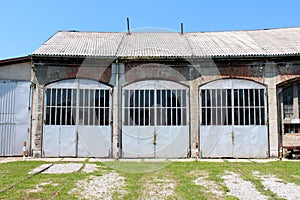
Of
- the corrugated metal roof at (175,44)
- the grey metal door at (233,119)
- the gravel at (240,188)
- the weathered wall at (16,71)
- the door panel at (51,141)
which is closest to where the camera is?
the gravel at (240,188)

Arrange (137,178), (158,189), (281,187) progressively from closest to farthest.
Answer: (158,189)
(281,187)
(137,178)

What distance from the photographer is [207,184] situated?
7.21 m

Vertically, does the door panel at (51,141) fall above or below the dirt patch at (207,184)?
above

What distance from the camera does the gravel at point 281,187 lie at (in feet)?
19.8

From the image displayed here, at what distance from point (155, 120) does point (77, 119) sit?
3.54 metres

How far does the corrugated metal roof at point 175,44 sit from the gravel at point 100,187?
21.9 ft

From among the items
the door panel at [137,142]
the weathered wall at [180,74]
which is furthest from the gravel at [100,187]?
the weathered wall at [180,74]

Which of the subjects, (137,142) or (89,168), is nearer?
(89,168)

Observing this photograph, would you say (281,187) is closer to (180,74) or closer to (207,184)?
(207,184)

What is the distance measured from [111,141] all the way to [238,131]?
575 cm

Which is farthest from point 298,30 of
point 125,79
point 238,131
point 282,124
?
point 125,79

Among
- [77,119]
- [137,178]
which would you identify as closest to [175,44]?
[77,119]

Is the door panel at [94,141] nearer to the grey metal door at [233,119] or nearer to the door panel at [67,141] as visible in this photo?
the door panel at [67,141]

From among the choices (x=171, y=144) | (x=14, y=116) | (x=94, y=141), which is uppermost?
(x=14, y=116)
